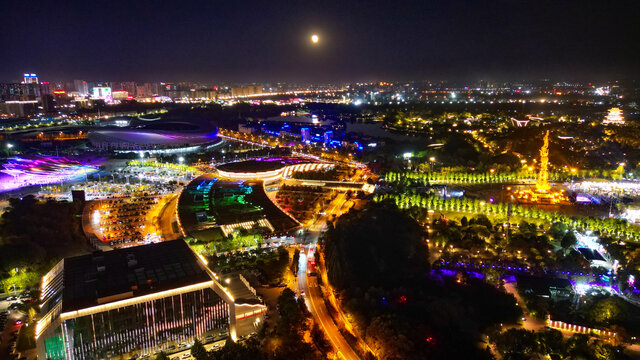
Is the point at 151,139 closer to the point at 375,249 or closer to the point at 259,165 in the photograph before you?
the point at 259,165

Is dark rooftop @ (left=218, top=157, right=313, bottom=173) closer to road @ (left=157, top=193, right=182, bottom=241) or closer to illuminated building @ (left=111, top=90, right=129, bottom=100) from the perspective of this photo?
road @ (left=157, top=193, right=182, bottom=241)

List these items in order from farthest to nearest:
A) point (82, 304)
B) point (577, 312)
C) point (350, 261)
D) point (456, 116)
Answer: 1. point (456, 116)
2. point (350, 261)
3. point (577, 312)
4. point (82, 304)

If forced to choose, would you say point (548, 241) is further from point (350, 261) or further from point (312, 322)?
point (312, 322)

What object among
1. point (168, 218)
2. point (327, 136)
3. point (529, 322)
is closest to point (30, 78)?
point (327, 136)

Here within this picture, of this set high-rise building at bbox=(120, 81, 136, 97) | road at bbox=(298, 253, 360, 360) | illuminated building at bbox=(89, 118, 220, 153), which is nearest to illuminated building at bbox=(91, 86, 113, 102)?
high-rise building at bbox=(120, 81, 136, 97)

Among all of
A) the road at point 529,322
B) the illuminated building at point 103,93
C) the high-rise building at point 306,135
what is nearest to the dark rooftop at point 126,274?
the road at point 529,322

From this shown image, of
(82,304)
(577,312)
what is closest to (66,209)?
(82,304)

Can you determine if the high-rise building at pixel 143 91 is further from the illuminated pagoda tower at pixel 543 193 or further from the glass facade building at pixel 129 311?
the glass facade building at pixel 129 311
